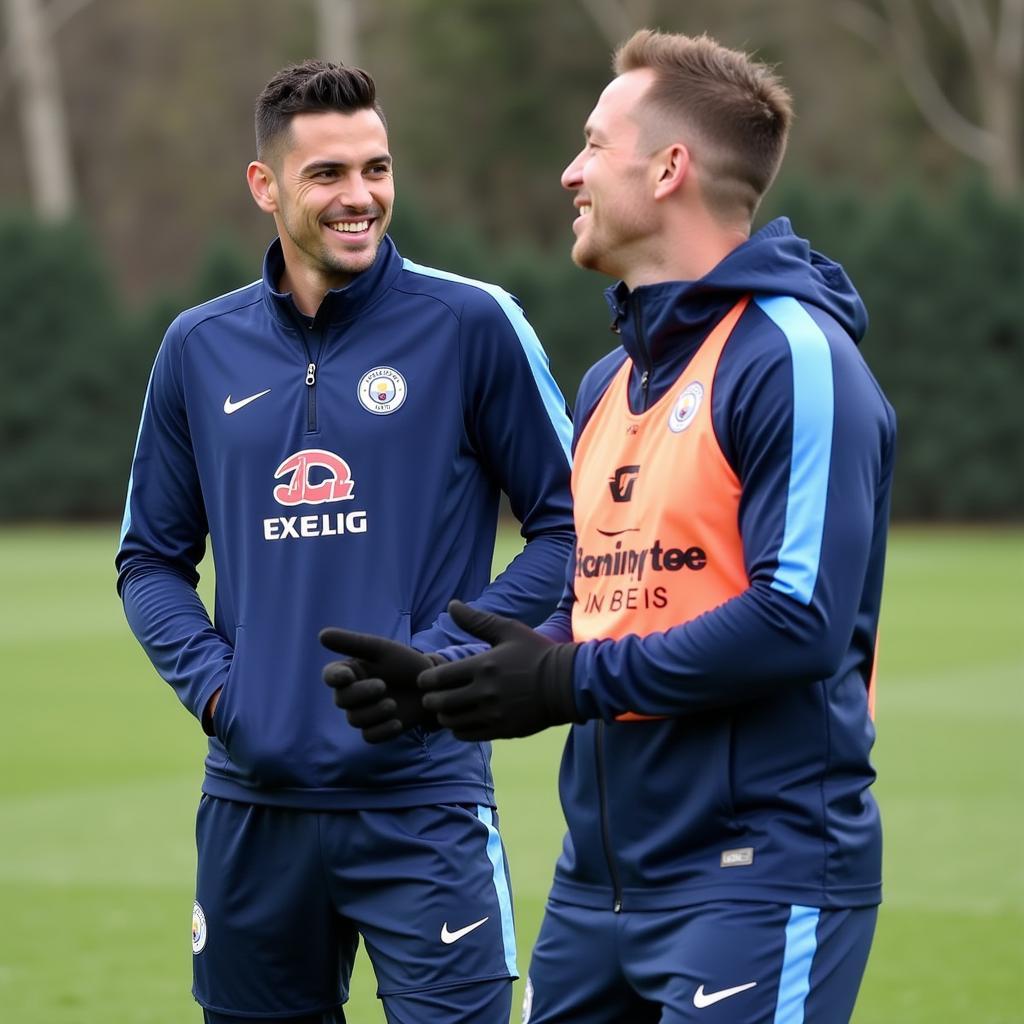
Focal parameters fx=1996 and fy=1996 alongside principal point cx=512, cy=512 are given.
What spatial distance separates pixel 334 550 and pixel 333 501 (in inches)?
4.3

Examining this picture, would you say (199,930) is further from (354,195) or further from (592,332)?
(592,332)

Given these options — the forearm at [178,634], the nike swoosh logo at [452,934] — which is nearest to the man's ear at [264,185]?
the forearm at [178,634]

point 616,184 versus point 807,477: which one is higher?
point 616,184

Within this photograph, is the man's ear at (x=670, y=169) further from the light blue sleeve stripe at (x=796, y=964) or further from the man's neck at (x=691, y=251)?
the light blue sleeve stripe at (x=796, y=964)

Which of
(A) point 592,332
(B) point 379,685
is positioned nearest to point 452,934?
(B) point 379,685

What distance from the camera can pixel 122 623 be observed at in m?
20.7

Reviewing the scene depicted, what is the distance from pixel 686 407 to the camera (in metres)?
3.54

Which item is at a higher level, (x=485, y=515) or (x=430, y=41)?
(x=430, y=41)

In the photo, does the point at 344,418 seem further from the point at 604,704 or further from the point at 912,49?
the point at 912,49

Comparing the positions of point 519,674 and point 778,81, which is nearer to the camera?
point 519,674

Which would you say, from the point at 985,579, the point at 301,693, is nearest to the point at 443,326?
the point at 301,693

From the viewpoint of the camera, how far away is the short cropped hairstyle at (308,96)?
14.9ft

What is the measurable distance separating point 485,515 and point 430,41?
44318mm

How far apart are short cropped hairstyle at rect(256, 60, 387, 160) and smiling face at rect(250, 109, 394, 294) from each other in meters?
0.02
